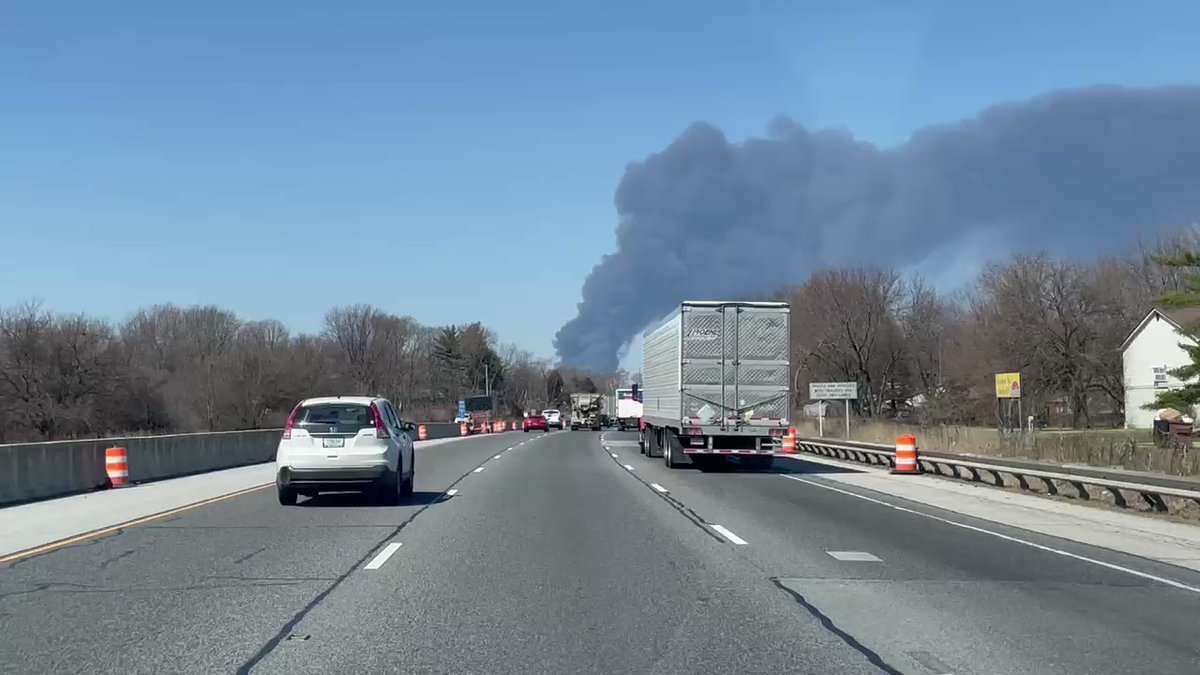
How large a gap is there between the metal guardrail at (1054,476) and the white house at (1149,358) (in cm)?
3379

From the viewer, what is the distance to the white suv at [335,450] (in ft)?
57.7

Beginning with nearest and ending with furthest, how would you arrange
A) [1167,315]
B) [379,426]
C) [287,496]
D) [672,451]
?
[379,426] < [287,496] < [672,451] < [1167,315]

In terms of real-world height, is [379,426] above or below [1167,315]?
below

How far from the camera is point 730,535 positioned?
47.8ft

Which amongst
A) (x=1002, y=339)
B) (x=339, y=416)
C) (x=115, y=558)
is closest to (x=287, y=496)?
(x=339, y=416)

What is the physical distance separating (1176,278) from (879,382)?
1981cm

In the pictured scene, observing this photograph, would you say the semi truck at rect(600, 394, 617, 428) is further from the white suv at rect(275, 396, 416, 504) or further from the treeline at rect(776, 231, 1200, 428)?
the white suv at rect(275, 396, 416, 504)

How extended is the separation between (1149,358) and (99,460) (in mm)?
56882

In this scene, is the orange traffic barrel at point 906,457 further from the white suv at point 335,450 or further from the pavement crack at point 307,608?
the pavement crack at point 307,608

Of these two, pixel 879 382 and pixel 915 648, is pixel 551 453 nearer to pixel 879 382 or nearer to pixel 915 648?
pixel 915 648

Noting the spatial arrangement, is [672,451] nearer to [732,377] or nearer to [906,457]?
[732,377]

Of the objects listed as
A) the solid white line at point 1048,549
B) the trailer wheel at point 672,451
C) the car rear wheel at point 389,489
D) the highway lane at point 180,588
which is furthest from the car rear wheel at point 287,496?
the trailer wheel at point 672,451

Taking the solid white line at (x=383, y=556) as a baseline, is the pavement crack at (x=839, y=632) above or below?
below

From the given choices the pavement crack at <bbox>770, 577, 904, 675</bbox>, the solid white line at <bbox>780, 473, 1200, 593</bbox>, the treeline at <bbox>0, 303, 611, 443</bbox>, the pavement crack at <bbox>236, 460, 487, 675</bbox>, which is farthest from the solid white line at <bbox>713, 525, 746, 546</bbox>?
the treeline at <bbox>0, 303, 611, 443</bbox>
